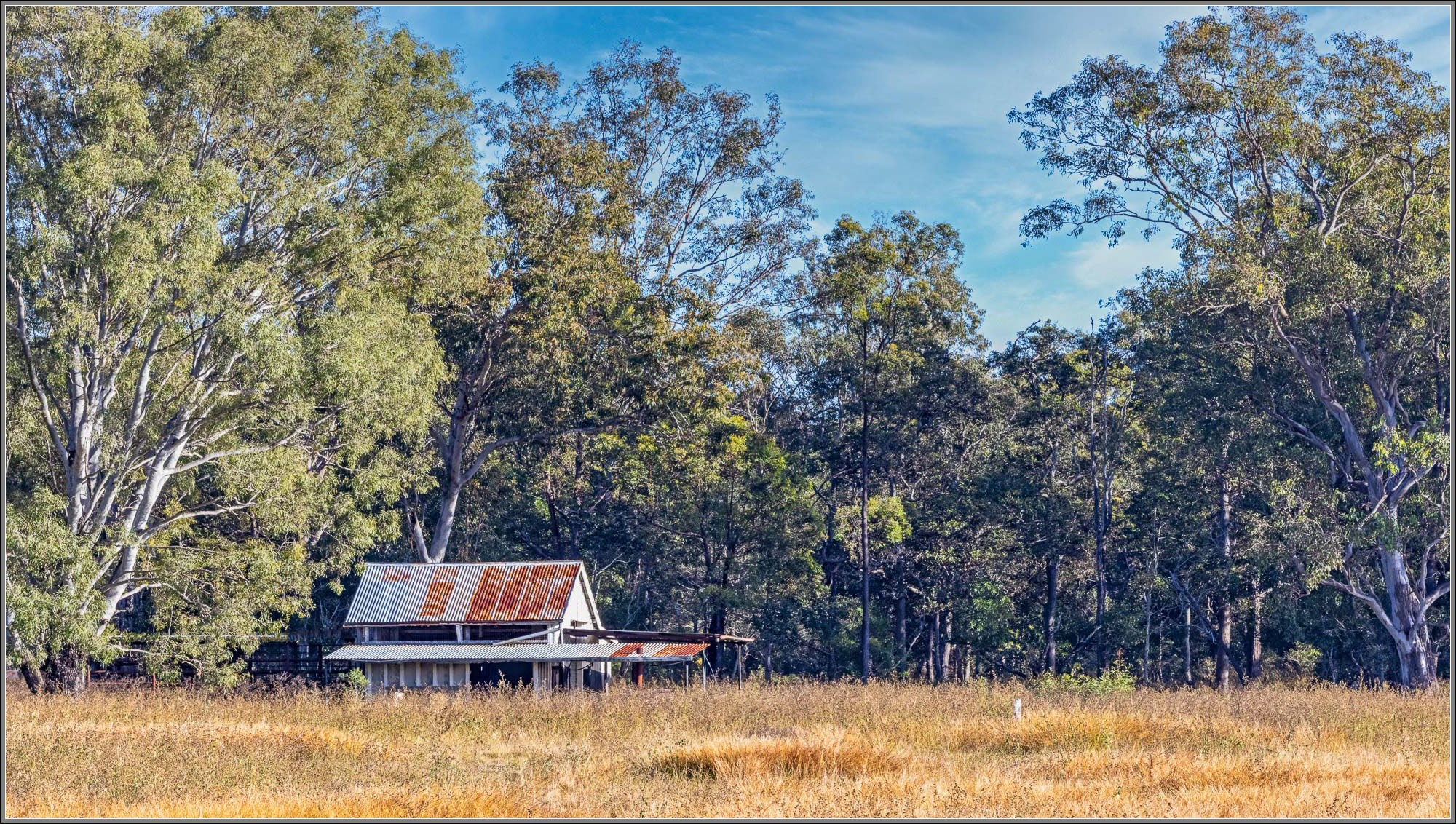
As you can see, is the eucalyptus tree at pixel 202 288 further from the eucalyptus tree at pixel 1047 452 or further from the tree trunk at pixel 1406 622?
the tree trunk at pixel 1406 622

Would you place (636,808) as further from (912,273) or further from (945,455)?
(945,455)

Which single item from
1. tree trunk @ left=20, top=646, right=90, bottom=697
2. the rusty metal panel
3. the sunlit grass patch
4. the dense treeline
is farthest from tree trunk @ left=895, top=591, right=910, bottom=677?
the sunlit grass patch

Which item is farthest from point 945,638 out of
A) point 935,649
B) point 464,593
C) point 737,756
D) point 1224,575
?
point 737,756

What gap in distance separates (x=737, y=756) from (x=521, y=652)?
62.7 ft

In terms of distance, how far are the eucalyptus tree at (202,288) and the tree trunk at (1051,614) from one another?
91.9 ft

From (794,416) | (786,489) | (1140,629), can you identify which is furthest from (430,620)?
(1140,629)

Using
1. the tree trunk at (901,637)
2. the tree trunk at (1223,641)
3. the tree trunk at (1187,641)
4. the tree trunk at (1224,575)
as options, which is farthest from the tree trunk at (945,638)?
the tree trunk at (1224,575)

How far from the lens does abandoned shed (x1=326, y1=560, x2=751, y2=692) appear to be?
32.1m

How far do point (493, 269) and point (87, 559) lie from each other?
16679mm

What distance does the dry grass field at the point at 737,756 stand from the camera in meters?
11.0

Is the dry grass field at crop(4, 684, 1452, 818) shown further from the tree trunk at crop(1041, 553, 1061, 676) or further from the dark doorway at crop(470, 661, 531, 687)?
the tree trunk at crop(1041, 553, 1061, 676)

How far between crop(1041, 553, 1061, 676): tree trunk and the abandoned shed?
18016 millimetres

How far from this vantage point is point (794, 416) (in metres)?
50.4

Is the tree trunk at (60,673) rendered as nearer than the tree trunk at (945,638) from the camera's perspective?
Yes
